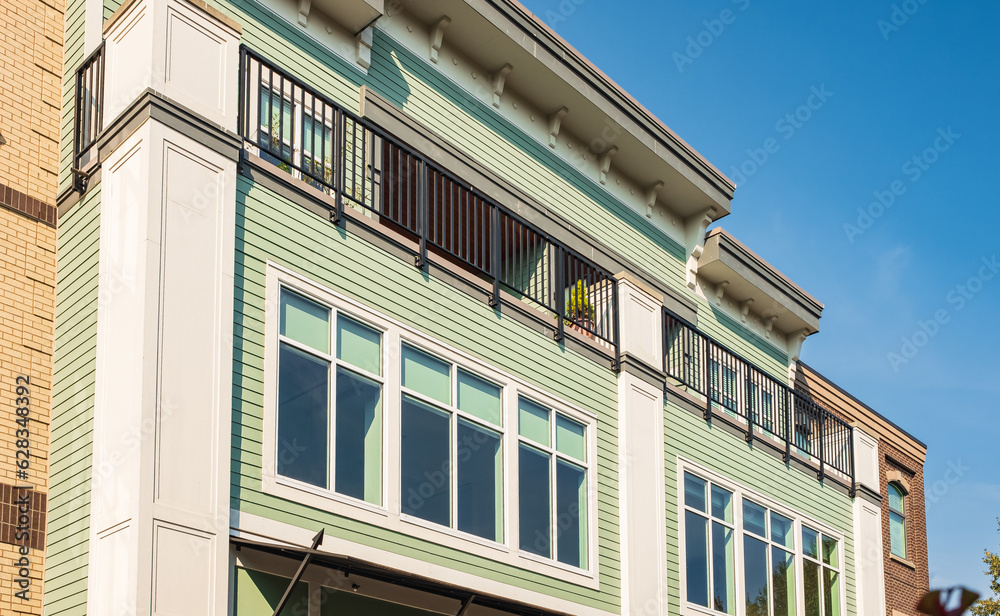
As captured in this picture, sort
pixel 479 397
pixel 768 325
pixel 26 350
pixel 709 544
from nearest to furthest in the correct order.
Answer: pixel 26 350, pixel 479 397, pixel 709 544, pixel 768 325

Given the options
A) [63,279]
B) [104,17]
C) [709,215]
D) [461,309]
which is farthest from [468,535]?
[709,215]

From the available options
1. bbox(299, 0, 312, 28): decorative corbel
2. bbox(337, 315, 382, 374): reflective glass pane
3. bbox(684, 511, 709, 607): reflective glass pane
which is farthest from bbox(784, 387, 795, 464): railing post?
bbox(299, 0, 312, 28): decorative corbel

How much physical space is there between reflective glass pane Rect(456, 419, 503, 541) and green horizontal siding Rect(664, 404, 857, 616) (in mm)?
3716

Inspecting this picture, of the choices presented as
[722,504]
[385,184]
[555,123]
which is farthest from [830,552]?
[385,184]

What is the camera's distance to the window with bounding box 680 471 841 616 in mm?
16203

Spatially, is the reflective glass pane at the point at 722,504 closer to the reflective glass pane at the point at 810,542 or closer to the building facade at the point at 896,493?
the reflective glass pane at the point at 810,542

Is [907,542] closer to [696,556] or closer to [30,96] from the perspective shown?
[696,556]

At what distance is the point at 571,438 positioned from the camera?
14.3m

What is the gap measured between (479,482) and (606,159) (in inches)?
312

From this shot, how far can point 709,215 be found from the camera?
816 inches

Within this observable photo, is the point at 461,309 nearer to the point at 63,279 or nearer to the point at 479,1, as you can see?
the point at 63,279

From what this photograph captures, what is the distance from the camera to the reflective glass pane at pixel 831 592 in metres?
19.2

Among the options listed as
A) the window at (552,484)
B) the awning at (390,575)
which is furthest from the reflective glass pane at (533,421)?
the awning at (390,575)

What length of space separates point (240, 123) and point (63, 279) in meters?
2.28
